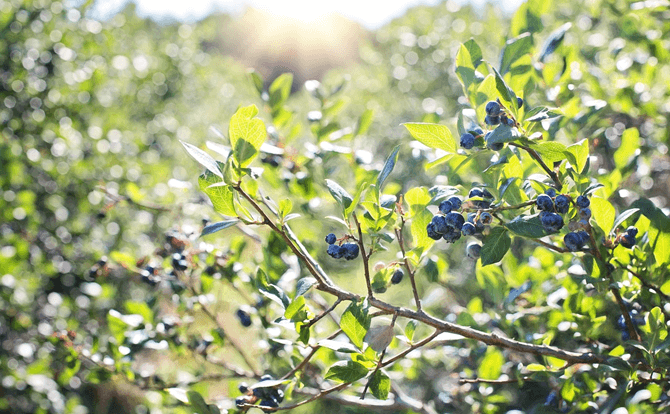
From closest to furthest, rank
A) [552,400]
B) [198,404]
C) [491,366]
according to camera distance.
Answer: [198,404] → [552,400] → [491,366]

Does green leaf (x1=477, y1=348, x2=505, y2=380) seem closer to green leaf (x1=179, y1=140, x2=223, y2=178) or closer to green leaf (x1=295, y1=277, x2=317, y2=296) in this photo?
green leaf (x1=295, y1=277, x2=317, y2=296)

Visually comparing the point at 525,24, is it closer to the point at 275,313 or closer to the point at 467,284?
the point at 275,313

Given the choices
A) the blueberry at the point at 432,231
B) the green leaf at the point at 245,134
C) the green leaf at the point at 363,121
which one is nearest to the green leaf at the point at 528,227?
the blueberry at the point at 432,231

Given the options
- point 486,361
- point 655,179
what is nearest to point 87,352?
point 486,361

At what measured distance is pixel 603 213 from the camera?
3.09 ft

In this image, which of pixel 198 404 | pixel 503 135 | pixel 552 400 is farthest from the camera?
pixel 552 400

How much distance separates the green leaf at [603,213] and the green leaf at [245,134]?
0.62m

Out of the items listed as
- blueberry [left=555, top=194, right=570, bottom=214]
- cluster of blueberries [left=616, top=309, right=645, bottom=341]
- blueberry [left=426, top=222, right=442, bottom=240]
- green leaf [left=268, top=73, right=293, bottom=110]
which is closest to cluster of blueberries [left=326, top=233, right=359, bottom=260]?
blueberry [left=426, top=222, right=442, bottom=240]

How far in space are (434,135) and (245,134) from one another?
13.3 inches

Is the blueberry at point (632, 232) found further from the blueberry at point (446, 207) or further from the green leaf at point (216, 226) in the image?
the green leaf at point (216, 226)

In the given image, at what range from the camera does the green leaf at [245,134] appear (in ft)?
2.87

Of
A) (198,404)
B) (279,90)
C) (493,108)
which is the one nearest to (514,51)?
(493,108)

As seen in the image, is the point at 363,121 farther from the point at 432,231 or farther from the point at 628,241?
the point at 628,241

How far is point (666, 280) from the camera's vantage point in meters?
1.03
